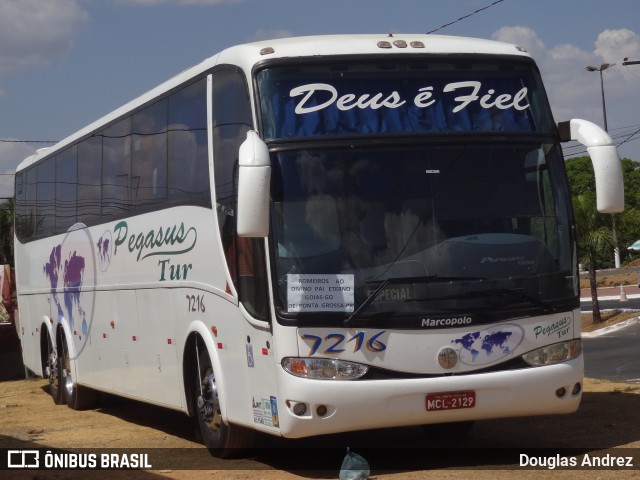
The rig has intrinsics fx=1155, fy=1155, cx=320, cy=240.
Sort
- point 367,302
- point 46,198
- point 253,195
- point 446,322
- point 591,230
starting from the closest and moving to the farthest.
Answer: point 253,195 < point 367,302 < point 446,322 < point 46,198 < point 591,230

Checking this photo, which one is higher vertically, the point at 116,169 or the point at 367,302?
the point at 116,169

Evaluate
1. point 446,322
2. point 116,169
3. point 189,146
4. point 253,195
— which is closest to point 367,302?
point 446,322

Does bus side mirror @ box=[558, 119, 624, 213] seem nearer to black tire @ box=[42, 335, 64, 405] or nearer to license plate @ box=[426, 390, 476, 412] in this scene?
license plate @ box=[426, 390, 476, 412]

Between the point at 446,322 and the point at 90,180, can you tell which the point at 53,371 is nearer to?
the point at 90,180

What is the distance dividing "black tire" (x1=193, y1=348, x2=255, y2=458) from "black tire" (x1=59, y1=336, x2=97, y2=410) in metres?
5.68

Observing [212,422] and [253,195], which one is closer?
[253,195]

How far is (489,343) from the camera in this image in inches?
374

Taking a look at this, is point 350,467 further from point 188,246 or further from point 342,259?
point 188,246

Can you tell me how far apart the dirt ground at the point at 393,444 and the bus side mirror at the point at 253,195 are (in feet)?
7.15

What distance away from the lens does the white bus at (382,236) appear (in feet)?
30.3

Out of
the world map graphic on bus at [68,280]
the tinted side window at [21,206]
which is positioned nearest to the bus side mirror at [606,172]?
the world map graphic on bus at [68,280]

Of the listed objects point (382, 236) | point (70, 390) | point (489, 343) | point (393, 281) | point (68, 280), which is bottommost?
point (70, 390)

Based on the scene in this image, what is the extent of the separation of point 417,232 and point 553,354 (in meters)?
1.60

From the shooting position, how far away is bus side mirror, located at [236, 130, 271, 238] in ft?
29.2
